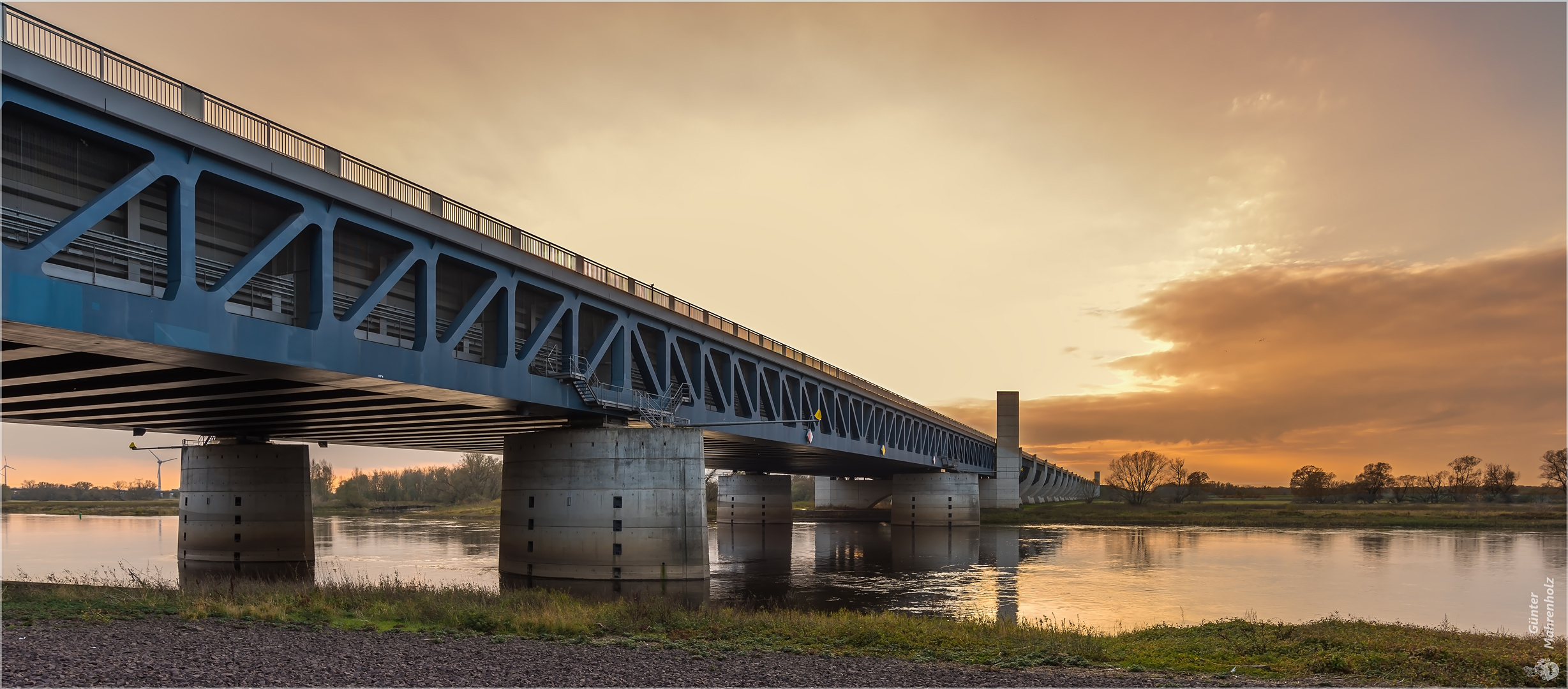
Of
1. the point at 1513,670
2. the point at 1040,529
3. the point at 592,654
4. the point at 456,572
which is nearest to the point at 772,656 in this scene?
the point at 592,654

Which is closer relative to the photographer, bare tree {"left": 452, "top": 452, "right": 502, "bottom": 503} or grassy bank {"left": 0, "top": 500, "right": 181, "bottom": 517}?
grassy bank {"left": 0, "top": 500, "right": 181, "bottom": 517}

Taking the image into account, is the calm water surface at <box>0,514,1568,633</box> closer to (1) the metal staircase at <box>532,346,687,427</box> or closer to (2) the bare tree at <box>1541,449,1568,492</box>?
(1) the metal staircase at <box>532,346,687,427</box>

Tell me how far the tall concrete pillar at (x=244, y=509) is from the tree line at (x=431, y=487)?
13111 centimetres

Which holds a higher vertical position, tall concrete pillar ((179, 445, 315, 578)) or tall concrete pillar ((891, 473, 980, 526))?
tall concrete pillar ((179, 445, 315, 578))

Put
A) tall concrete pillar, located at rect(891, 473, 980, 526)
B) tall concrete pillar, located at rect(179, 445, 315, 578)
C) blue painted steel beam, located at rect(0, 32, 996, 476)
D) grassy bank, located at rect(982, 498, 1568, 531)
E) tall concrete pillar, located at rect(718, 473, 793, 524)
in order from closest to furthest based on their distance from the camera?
blue painted steel beam, located at rect(0, 32, 996, 476), tall concrete pillar, located at rect(179, 445, 315, 578), grassy bank, located at rect(982, 498, 1568, 531), tall concrete pillar, located at rect(891, 473, 980, 526), tall concrete pillar, located at rect(718, 473, 793, 524)

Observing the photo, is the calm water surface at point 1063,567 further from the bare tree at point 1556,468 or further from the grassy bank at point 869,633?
the bare tree at point 1556,468

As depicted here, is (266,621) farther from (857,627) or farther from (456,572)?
(456,572)

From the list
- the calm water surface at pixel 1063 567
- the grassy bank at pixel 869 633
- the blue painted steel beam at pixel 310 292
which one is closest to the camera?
the grassy bank at pixel 869 633

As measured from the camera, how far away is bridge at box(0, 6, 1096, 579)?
20.6 m

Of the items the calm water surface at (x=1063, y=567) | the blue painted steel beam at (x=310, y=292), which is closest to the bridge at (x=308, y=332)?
the blue painted steel beam at (x=310, y=292)

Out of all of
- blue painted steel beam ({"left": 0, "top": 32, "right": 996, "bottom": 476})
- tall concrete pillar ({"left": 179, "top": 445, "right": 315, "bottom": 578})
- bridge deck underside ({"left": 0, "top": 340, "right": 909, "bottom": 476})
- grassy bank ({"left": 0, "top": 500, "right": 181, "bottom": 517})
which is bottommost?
grassy bank ({"left": 0, "top": 500, "right": 181, "bottom": 517})

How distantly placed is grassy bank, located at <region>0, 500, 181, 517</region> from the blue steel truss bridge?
398 ft

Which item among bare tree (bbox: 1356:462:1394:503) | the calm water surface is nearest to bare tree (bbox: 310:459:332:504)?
the calm water surface

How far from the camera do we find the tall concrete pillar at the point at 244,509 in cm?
5100
